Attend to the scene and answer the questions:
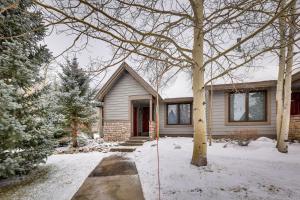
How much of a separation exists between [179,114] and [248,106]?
15.5 feet

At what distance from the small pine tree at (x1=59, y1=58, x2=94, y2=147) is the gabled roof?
1.30 metres

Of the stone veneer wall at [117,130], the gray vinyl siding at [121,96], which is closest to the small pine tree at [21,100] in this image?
the stone veneer wall at [117,130]

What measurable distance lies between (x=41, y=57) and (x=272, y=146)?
10.1m

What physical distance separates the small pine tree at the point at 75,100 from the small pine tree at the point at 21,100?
519cm

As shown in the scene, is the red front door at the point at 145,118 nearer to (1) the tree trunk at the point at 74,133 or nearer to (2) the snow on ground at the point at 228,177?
(1) the tree trunk at the point at 74,133

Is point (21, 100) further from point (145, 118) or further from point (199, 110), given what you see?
point (145, 118)

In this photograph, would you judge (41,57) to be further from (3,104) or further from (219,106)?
(219,106)

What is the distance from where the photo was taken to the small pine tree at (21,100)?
478 cm

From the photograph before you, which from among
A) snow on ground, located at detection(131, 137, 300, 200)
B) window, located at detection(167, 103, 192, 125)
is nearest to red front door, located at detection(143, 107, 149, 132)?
window, located at detection(167, 103, 192, 125)

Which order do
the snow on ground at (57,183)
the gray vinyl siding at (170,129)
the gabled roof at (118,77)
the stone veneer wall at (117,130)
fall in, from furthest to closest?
the gray vinyl siding at (170,129), the stone veneer wall at (117,130), the gabled roof at (118,77), the snow on ground at (57,183)

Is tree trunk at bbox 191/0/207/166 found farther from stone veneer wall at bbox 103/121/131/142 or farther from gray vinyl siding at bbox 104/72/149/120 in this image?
stone veneer wall at bbox 103/121/131/142

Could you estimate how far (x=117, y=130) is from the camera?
13508 millimetres

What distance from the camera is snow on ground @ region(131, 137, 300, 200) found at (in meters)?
4.25

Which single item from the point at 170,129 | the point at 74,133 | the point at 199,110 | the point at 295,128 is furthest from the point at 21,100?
the point at 295,128
